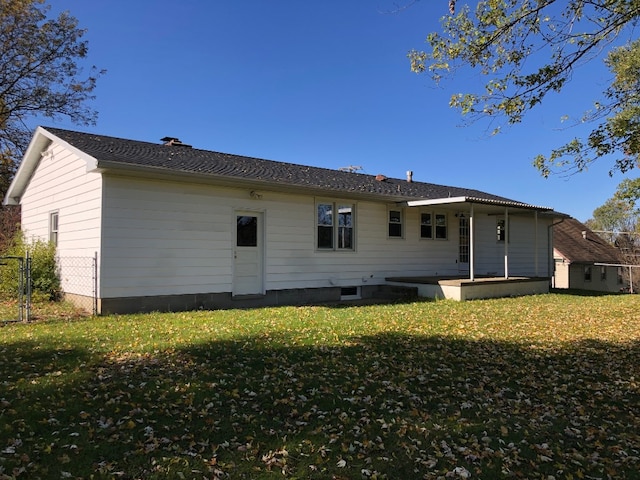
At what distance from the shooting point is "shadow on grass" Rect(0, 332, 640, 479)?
3090 mm

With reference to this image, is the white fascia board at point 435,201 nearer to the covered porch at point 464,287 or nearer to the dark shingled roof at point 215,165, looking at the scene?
the dark shingled roof at point 215,165

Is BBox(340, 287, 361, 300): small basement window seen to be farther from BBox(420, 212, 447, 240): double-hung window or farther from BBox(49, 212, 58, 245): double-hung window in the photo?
BBox(49, 212, 58, 245): double-hung window

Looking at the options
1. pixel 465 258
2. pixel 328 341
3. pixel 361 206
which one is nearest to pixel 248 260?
pixel 361 206

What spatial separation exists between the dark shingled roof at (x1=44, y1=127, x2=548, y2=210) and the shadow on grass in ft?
15.6

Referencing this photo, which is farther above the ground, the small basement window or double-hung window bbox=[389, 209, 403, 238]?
double-hung window bbox=[389, 209, 403, 238]

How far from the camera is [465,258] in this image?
52.8 feet

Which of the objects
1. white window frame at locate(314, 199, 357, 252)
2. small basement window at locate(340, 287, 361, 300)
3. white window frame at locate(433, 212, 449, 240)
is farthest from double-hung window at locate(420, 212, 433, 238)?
small basement window at locate(340, 287, 361, 300)

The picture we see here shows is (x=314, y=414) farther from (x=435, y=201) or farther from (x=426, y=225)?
(x=426, y=225)

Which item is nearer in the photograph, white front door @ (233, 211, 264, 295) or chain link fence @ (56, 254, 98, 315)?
chain link fence @ (56, 254, 98, 315)

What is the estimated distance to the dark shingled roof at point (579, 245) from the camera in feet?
94.6

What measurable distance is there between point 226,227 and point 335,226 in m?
3.38

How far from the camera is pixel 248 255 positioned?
430 inches

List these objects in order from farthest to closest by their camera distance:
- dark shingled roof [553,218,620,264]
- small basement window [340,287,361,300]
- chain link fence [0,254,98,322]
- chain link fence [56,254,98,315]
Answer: dark shingled roof [553,218,620,264] < small basement window [340,287,361,300] < chain link fence [56,254,98,315] < chain link fence [0,254,98,322]

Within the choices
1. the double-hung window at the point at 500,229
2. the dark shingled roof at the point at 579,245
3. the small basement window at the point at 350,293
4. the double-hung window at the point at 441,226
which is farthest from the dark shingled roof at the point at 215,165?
the dark shingled roof at the point at 579,245
